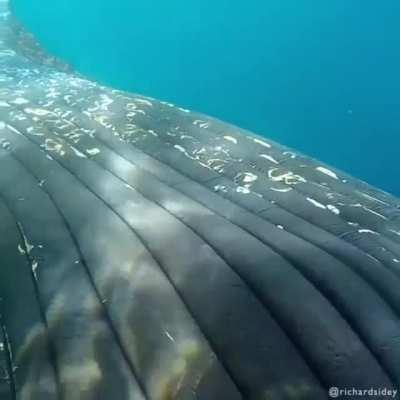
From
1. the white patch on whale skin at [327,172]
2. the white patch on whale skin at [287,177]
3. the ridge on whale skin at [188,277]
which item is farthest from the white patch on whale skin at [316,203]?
the white patch on whale skin at [327,172]

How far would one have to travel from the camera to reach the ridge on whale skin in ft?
6.17

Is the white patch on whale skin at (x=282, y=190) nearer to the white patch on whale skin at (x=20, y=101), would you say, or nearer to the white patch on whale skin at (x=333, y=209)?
the white patch on whale skin at (x=333, y=209)

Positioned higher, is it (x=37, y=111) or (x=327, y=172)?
(x=327, y=172)

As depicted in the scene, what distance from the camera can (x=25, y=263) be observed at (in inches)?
95.0

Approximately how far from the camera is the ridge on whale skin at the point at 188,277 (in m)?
1.88

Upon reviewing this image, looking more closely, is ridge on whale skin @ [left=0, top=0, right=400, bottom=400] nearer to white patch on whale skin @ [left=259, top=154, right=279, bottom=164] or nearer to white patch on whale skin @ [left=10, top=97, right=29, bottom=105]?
white patch on whale skin @ [left=259, top=154, right=279, bottom=164]

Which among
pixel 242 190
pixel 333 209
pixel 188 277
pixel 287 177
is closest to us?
pixel 188 277

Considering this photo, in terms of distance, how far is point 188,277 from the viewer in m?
2.26

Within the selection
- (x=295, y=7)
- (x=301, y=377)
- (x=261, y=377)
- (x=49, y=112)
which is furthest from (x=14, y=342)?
(x=295, y=7)

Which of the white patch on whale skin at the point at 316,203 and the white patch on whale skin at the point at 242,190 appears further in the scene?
the white patch on whale skin at the point at 242,190

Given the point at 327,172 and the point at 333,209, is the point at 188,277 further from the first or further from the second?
the point at 327,172

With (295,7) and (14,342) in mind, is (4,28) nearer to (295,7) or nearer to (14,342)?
(14,342)

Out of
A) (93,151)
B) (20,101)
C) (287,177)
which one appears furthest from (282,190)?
(20,101)

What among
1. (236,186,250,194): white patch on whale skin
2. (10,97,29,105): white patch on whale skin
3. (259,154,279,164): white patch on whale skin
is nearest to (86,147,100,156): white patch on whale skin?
(236,186,250,194): white patch on whale skin
